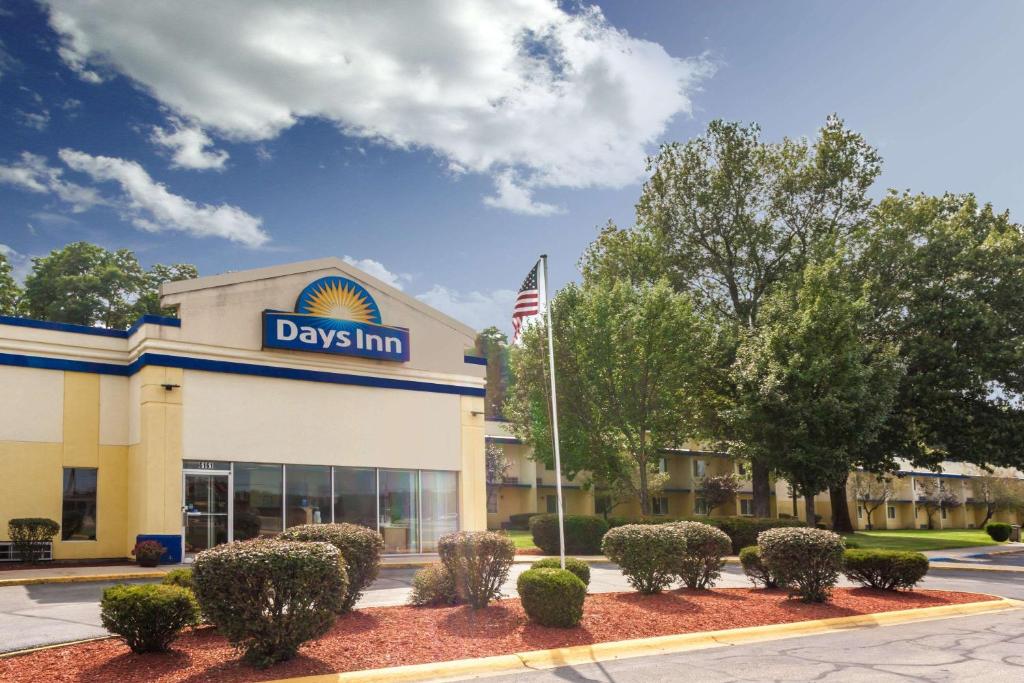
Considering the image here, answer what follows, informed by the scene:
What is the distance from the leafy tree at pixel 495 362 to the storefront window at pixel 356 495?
5191cm

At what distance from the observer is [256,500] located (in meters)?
24.1

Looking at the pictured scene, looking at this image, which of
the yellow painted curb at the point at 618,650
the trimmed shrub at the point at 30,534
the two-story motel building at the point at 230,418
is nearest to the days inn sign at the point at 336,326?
the two-story motel building at the point at 230,418

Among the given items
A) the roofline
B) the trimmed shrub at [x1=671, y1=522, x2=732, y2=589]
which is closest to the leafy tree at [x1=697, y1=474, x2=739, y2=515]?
the roofline

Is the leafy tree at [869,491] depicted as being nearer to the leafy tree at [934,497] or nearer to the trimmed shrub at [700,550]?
the leafy tree at [934,497]

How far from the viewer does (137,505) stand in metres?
23.1

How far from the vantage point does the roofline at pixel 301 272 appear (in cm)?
2355

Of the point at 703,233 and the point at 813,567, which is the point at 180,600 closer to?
the point at 813,567

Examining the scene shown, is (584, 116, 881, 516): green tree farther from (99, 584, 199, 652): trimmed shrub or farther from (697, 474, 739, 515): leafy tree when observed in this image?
(99, 584, 199, 652): trimmed shrub

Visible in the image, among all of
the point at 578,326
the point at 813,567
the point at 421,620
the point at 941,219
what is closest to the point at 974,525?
the point at 941,219

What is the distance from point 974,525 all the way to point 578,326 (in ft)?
196

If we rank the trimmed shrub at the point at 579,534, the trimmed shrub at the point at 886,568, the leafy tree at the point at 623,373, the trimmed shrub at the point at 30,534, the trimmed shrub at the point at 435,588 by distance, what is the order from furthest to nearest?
the leafy tree at the point at 623,373 < the trimmed shrub at the point at 579,534 < the trimmed shrub at the point at 30,534 < the trimmed shrub at the point at 886,568 < the trimmed shrub at the point at 435,588

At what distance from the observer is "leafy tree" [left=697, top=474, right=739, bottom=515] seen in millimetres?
57938

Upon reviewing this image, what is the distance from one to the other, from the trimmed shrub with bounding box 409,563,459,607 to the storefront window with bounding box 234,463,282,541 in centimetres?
1073

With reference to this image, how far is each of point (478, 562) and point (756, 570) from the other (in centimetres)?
663
